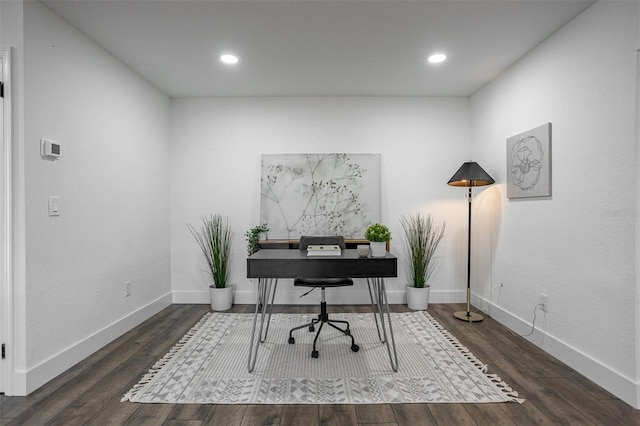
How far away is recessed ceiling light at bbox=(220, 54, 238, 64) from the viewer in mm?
3014

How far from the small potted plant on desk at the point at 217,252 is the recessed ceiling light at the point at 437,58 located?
2.83 meters

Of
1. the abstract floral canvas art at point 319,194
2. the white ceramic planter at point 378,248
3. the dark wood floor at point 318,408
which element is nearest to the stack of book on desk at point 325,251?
the white ceramic planter at point 378,248

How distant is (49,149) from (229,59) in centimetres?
159

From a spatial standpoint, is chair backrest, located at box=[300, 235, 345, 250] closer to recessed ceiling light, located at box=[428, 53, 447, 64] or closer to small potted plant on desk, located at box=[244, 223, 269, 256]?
small potted plant on desk, located at box=[244, 223, 269, 256]

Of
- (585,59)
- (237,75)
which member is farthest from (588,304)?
(237,75)

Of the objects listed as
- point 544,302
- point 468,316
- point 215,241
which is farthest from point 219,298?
point 544,302

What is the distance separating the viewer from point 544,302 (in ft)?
9.05

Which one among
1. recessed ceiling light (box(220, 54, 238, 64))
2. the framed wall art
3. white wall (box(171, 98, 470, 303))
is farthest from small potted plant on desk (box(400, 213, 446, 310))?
recessed ceiling light (box(220, 54, 238, 64))

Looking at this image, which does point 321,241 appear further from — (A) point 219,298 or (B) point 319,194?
→ (A) point 219,298

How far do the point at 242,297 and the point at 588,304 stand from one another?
334 centimetres

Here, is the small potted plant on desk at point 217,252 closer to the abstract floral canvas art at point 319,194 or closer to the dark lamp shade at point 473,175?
the abstract floral canvas art at point 319,194

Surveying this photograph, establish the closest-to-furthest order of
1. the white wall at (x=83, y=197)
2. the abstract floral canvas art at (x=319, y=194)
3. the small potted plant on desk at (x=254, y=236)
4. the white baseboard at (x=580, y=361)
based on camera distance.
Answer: the white baseboard at (x=580, y=361)
the white wall at (x=83, y=197)
the small potted plant on desk at (x=254, y=236)
the abstract floral canvas art at (x=319, y=194)

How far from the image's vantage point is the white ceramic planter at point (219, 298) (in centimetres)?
385

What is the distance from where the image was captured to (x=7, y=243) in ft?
6.79
